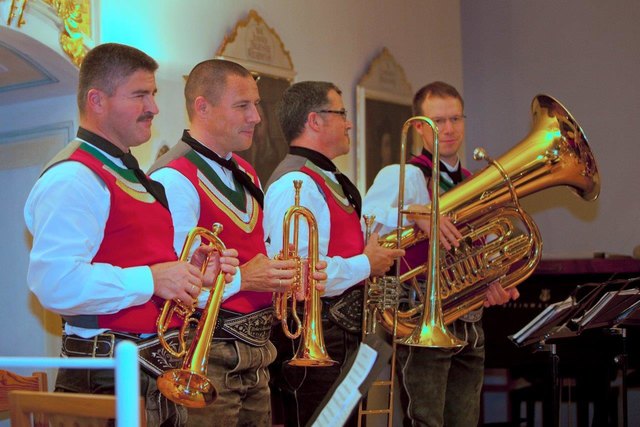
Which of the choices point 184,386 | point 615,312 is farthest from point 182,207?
point 615,312

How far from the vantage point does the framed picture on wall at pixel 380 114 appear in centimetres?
666

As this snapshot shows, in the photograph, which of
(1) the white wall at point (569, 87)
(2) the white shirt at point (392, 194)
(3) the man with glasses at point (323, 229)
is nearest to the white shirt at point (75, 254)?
(3) the man with glasses at point (323, 229)

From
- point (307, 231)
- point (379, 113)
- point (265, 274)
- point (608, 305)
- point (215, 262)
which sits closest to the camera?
point (215, 262)

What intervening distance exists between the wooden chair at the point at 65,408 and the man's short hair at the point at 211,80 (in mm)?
2028

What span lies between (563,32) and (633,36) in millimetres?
554

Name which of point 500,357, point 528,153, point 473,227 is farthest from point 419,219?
point 500,357

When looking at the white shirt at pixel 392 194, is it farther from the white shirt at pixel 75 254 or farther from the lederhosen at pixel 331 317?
the white shirt at pixel 75 254

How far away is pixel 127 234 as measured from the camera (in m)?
3.16

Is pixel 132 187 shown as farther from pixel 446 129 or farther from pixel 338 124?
pixel 446 129

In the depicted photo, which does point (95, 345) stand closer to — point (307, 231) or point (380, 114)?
point (307, 231)

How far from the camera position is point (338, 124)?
4551 millimetres

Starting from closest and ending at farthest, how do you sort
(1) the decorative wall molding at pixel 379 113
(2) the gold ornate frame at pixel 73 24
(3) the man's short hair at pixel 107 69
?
(3) the man's short hair at pixel 107 69, (2) the gold ornate frame at pixel 73 24, (1) the decorative wall molding at pixel 379 113

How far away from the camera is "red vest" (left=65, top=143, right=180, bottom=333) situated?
3115 mm

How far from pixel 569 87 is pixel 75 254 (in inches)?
211
